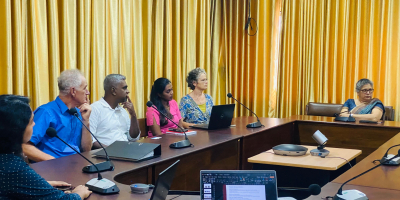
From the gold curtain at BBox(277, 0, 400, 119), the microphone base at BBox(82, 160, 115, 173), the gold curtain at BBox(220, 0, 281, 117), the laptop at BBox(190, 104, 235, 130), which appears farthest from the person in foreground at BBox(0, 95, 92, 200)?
the gold curtain at BBox(277, 0, 400, 119)

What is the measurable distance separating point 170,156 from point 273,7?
4.14 metres

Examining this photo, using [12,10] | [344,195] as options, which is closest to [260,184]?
[344,195]

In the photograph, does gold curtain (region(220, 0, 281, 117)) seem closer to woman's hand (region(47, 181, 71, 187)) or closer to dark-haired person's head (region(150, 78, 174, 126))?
dark-haired person's head (region(150, 78, 174, 126))

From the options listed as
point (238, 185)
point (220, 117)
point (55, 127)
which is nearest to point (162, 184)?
point (238, 185)

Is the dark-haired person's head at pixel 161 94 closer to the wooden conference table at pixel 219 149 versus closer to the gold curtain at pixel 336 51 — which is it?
the wooden conference table at pixel 219 149

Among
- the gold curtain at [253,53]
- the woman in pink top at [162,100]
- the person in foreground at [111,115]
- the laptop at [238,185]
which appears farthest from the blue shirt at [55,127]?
the gold curtain at [253,53]

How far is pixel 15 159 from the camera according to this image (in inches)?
50.1

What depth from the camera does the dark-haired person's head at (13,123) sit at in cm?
127

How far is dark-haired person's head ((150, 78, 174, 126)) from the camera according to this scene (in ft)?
12.0

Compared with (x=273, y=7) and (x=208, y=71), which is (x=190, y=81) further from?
(x=273, y=7)

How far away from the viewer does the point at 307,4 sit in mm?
5699

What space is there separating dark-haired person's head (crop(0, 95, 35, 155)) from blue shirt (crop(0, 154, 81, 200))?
3 cm

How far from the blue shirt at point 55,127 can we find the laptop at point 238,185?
4.35 ft

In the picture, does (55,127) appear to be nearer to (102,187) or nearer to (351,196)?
(102,187)
